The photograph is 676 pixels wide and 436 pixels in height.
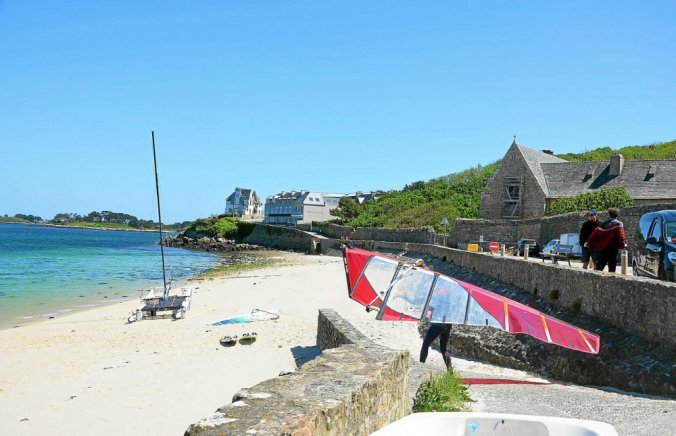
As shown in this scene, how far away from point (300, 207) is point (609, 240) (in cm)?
9654

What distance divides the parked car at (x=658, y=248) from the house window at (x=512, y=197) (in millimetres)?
31046

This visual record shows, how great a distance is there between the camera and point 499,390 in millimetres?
7965

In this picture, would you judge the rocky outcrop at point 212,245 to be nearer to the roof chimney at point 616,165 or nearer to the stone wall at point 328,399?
the roof chimney at point 616,165

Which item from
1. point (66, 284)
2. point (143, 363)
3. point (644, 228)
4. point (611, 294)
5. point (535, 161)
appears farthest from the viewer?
point (535, 161)

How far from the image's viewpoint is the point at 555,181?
4094 cm

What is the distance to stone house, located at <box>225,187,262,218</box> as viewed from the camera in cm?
13825

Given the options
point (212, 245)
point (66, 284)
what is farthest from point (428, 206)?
point (66, 284)

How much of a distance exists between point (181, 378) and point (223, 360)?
1690 millimetres

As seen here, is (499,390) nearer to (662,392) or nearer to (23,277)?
(662,392)

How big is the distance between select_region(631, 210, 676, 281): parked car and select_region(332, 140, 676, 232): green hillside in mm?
35366

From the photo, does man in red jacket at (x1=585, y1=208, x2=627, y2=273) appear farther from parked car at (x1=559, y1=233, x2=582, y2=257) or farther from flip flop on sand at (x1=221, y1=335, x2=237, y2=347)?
parked car at (x1=559, y1=233, x2=582, y2=257)

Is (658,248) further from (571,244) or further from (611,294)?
(571,244)

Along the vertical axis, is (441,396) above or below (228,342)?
above

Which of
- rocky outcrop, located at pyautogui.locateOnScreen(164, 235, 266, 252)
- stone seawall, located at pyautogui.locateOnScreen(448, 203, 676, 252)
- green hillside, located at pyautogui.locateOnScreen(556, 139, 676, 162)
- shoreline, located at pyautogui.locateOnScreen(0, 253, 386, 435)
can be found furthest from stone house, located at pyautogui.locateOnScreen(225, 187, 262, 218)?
shoreline, located at pyautogui.locateOnScreen(0, 253, 386, 435)
